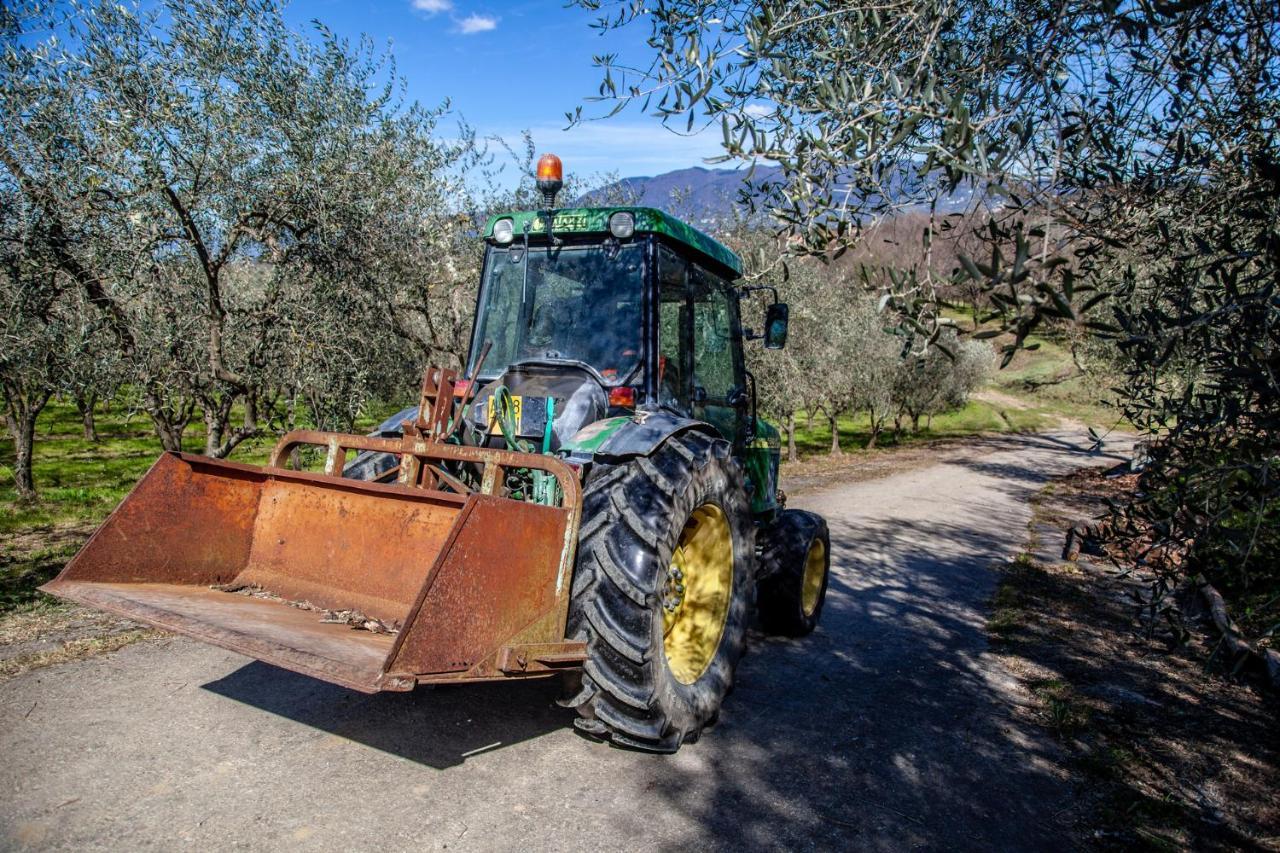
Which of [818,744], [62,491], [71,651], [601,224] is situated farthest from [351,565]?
[62,491]

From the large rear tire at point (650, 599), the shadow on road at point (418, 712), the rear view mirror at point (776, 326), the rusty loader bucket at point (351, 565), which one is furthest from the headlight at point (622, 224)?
the shadow on road at point (418, 712)

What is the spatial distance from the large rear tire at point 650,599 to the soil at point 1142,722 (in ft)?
5.69

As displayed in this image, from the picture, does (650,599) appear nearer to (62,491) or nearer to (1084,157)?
(1084,157)

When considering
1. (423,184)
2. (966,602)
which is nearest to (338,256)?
(423,184)

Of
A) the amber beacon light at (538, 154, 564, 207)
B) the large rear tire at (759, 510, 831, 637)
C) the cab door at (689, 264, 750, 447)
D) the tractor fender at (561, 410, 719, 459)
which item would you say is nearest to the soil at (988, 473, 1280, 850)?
the large rear tire at (759, 510, 831, 637)

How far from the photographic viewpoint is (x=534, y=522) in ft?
10.4

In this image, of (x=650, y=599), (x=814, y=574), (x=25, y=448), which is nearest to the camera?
(x=650, y=599)

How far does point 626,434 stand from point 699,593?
1.04 metres

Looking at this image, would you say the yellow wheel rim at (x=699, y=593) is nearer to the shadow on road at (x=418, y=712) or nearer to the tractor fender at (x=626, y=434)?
the tractor fender at (x=626, y=434)

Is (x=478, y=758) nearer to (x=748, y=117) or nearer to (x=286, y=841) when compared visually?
(x=286, y=841)

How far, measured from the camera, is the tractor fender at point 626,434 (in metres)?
3.67

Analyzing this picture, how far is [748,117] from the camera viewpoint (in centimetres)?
356

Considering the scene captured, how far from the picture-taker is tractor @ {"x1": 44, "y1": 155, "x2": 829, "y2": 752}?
3.03 m

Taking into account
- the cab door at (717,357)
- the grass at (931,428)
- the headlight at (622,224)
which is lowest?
the grass at (931,428)
